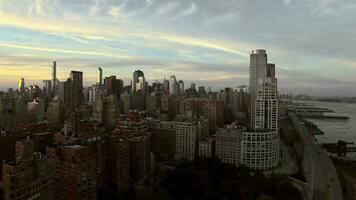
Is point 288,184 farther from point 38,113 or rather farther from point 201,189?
point 38,113

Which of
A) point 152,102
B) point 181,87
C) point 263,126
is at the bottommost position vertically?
point 263,126

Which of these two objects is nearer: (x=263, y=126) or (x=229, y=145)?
(x=229, y=145)

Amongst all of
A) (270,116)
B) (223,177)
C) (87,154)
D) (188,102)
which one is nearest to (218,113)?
(188,102)

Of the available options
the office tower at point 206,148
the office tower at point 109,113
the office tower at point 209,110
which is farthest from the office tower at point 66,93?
the office tower at point 206,148

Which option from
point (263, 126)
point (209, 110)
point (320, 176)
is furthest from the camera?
point (209, 110)

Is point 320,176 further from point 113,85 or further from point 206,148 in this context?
point 113,85

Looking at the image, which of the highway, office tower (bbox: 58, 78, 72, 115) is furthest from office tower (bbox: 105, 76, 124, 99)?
the highway

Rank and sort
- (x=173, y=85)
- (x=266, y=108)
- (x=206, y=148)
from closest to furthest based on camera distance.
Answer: (x=206, y=148) < (x=266, y=108) < (x=173, y=85)

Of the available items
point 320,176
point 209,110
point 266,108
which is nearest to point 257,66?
point 209,110
